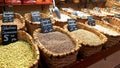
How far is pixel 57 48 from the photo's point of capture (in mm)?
1256

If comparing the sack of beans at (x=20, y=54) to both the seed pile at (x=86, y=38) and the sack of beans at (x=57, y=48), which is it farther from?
the seed pile at (x=86, y=38)

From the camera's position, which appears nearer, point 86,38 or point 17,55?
point 17,55

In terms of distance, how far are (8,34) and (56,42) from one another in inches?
14.0

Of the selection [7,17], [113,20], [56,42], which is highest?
[7,17]

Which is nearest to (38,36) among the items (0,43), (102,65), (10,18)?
(0,43)

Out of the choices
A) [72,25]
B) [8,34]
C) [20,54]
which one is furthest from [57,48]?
[72,25]

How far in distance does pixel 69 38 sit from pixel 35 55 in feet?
1.42

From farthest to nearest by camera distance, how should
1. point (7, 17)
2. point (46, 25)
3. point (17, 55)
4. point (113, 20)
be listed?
point (113, 20)
point (7, 17)
point (46, 25)
point (17, 55)

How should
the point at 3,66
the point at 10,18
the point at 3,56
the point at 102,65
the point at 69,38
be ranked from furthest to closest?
1. the point at 102,65
2. the point at 10,18
3. the point at 69,38
4. the point at 3,56
5. the point at 3,66

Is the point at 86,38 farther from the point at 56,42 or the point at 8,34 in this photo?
the point at 8,34

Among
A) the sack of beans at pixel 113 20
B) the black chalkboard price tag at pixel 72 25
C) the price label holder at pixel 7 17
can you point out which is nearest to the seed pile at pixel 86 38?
the black chalkboard price tag at pixel 72 25

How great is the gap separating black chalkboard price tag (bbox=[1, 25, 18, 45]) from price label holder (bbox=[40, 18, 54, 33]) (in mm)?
242

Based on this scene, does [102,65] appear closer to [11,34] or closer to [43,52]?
[43,52]

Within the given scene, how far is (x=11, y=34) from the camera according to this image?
1.30m
